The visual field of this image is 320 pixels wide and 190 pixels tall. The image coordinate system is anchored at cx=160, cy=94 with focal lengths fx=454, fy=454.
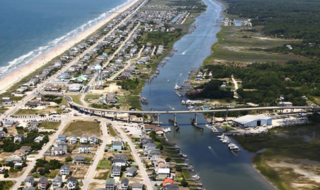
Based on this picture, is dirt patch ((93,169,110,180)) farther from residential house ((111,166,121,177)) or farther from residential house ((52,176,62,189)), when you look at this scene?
residential house ((52,176,62,189))

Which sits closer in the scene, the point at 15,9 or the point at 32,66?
the point at 32,66

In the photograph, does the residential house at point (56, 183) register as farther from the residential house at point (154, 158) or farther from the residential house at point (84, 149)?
the residential house at point (154, 158)

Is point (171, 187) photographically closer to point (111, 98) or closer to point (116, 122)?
point (116, 122)

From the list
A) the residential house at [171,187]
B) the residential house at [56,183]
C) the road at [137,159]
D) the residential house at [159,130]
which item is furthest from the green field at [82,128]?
the residential house at [171,187]

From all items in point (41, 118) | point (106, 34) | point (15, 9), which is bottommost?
point (41, 118)

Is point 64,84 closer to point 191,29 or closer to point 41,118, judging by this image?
point 41,118

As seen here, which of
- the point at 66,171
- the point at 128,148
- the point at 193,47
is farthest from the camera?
the point at 193,47

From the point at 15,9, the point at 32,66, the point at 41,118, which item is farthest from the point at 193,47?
the point at 15,9
